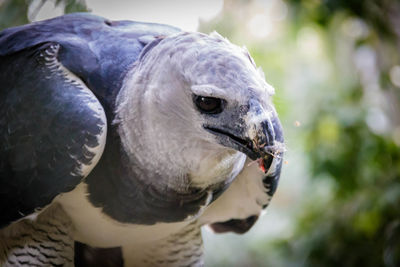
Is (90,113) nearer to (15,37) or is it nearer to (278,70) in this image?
(15,37)

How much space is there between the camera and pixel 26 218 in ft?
4.52

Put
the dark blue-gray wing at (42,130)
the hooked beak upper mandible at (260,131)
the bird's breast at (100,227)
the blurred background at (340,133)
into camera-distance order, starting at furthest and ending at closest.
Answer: the blurred background at (340,133) → the bird's breast at (100,227) → the dark blue-gray wing at (42,130) → the hooked beak upper mandible at (260,131)

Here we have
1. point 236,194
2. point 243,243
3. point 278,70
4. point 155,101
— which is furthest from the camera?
point 243,243

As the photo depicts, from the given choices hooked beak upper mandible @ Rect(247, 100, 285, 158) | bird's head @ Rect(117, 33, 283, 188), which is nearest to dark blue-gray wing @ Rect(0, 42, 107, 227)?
bird's head @ Rect(117, 33, 283, 188)

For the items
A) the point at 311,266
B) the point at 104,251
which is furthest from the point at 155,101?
the point at 311,266

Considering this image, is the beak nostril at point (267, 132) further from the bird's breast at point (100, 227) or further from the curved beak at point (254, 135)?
the bird's breast at point (100, 227)

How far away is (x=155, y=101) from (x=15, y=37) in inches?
19.8

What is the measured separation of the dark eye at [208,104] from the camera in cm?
115

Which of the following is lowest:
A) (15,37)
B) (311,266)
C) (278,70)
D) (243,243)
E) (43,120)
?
(243,243)

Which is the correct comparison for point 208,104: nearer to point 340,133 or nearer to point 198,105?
point 198,105

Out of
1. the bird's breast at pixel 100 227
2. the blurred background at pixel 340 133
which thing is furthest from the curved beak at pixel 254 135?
the blurred background at pixel 340 133

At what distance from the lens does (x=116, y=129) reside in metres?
1.36

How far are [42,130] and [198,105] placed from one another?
1.44 feet

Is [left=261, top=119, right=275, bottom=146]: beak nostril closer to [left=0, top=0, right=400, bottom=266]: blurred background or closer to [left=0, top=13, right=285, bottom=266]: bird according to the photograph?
[left=0, top=13, right=285, bottom=266]: bird
